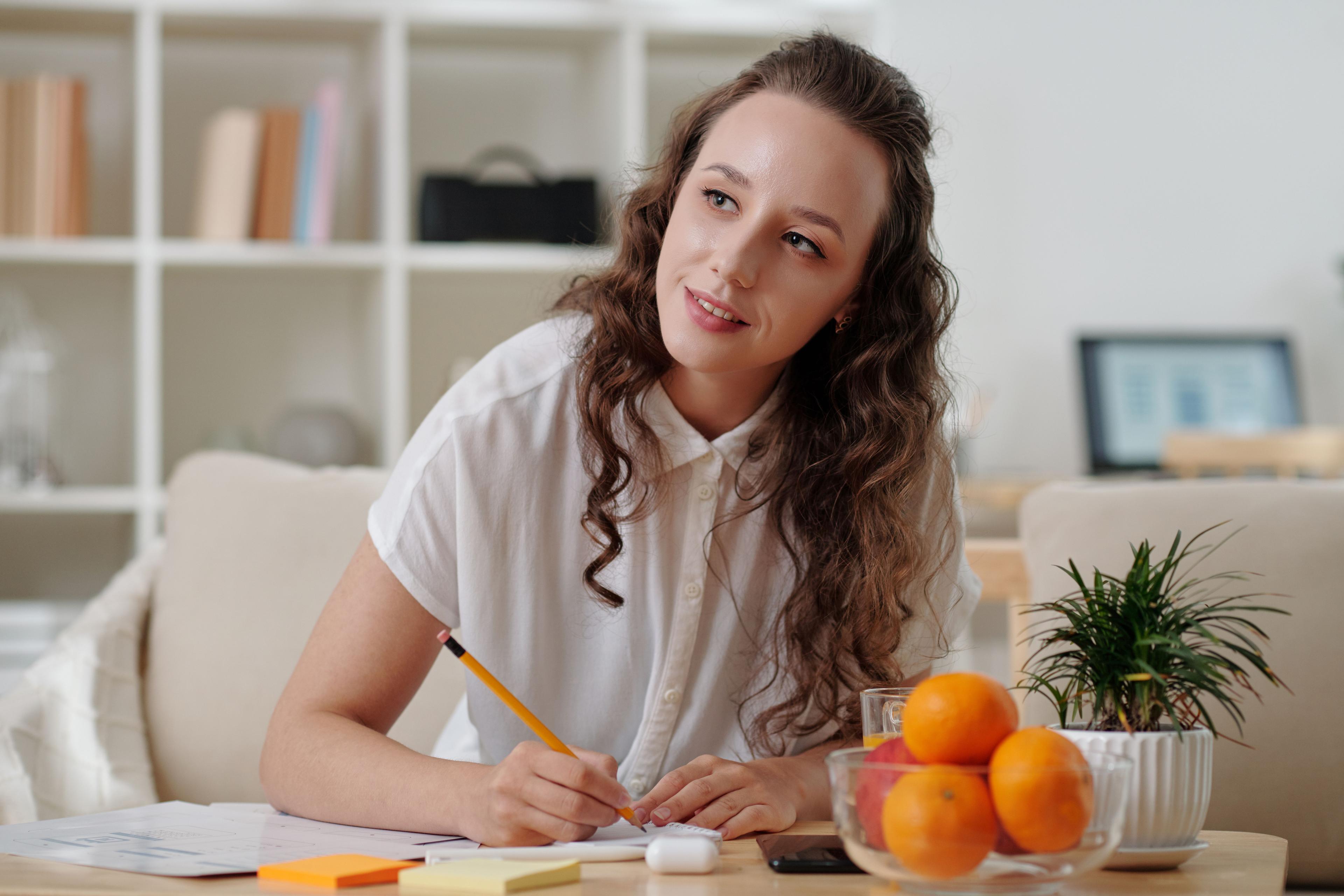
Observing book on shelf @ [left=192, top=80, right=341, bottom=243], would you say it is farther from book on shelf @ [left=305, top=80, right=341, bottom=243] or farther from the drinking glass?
the drinking glass

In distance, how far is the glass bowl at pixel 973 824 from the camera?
0.65 metres

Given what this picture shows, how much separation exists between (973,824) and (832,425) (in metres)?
0.70

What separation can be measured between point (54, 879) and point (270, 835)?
18 centimetres

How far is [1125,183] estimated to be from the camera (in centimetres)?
390

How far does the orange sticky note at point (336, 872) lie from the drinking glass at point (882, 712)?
1.15ft

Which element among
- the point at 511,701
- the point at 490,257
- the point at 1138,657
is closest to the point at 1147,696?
the point at 1138,657

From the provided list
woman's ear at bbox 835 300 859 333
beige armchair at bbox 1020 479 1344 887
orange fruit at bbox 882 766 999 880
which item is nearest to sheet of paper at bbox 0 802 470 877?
orange fruit at bbox 882 766 999 880

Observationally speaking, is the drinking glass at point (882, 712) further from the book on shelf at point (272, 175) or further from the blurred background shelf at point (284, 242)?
the book on shelf at point (272, 175)

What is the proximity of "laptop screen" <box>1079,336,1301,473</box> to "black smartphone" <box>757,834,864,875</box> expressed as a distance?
309 cm

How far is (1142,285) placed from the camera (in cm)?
389

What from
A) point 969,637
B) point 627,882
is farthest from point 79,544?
point 627,882

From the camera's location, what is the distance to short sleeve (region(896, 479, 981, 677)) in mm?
1277

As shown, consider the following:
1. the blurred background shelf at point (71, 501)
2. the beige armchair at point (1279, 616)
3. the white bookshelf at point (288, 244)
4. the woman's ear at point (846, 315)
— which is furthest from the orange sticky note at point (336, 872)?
the blurred background shelf at point (71, 501)

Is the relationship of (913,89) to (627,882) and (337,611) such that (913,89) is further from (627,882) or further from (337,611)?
(627,882)
